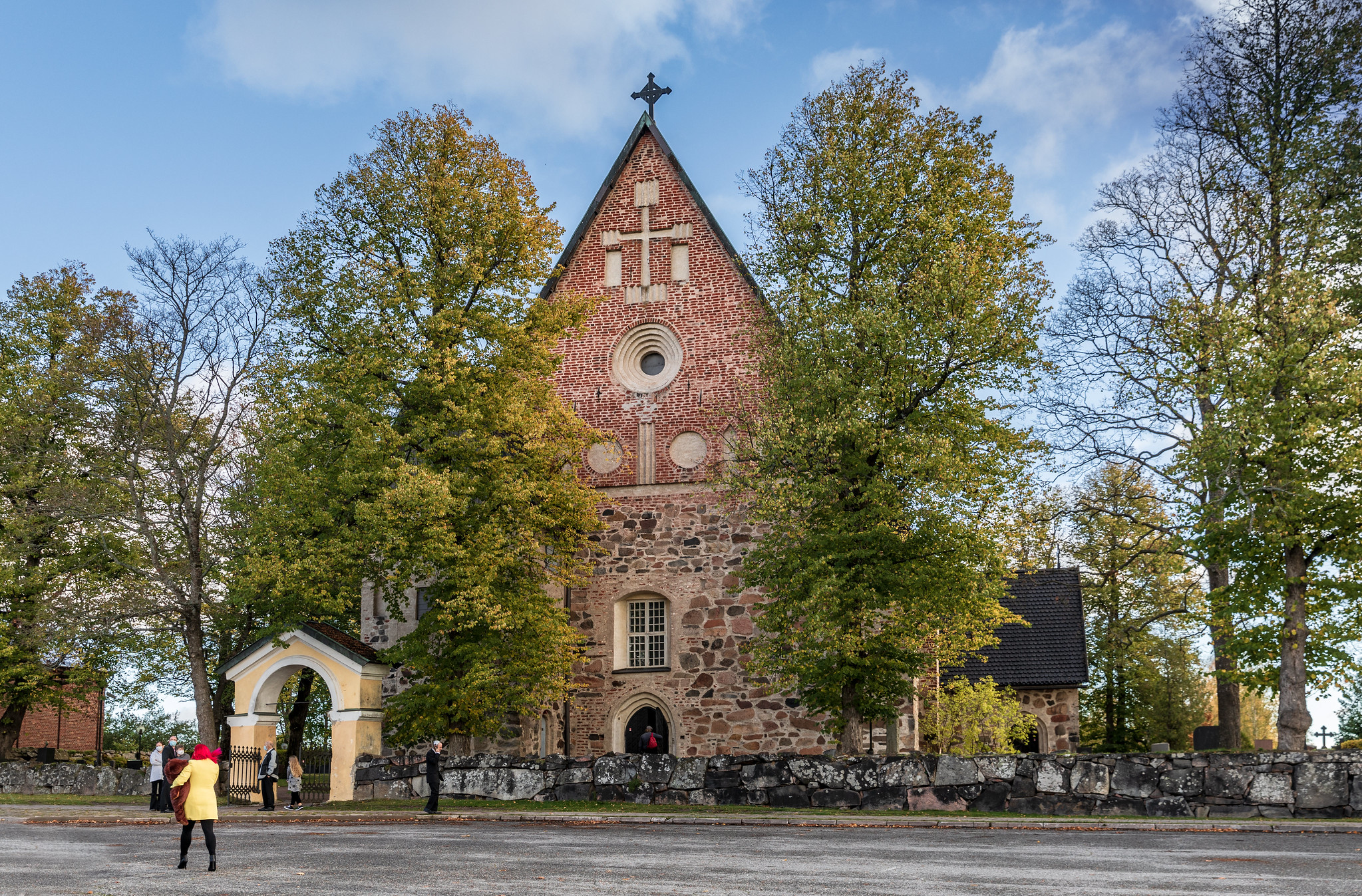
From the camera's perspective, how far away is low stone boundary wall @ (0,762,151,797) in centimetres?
2983

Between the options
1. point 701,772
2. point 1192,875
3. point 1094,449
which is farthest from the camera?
point 1094,449

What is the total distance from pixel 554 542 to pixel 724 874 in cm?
1469

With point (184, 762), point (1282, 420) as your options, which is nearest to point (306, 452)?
point (184, 762)

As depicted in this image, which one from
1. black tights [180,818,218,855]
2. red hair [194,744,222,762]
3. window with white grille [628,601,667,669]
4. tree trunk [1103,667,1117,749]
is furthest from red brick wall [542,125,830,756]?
tree trunk [1103,667,1117,749]

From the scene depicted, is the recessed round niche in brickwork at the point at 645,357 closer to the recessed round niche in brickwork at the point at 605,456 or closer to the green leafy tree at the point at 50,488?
the recessed round niche in brickwork at the point at 605,456

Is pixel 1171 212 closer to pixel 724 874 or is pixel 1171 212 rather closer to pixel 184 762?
pixel 724 874

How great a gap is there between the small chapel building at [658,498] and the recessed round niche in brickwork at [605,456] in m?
0.04

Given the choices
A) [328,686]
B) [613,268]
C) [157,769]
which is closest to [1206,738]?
[613,268]

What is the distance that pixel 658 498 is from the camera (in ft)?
89.9

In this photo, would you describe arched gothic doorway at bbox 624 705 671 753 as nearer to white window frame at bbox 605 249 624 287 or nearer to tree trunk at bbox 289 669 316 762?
tree trunk at bbox 289 669 316 762

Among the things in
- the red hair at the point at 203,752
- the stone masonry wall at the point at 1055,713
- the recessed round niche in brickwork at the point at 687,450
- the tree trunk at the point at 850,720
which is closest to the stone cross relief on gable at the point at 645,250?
the recessed round niche in brickwork at the point at 687,450

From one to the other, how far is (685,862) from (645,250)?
62.1 feet

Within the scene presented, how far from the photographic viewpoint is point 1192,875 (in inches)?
428

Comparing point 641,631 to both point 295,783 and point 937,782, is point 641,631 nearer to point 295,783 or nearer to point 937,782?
point 295,783
